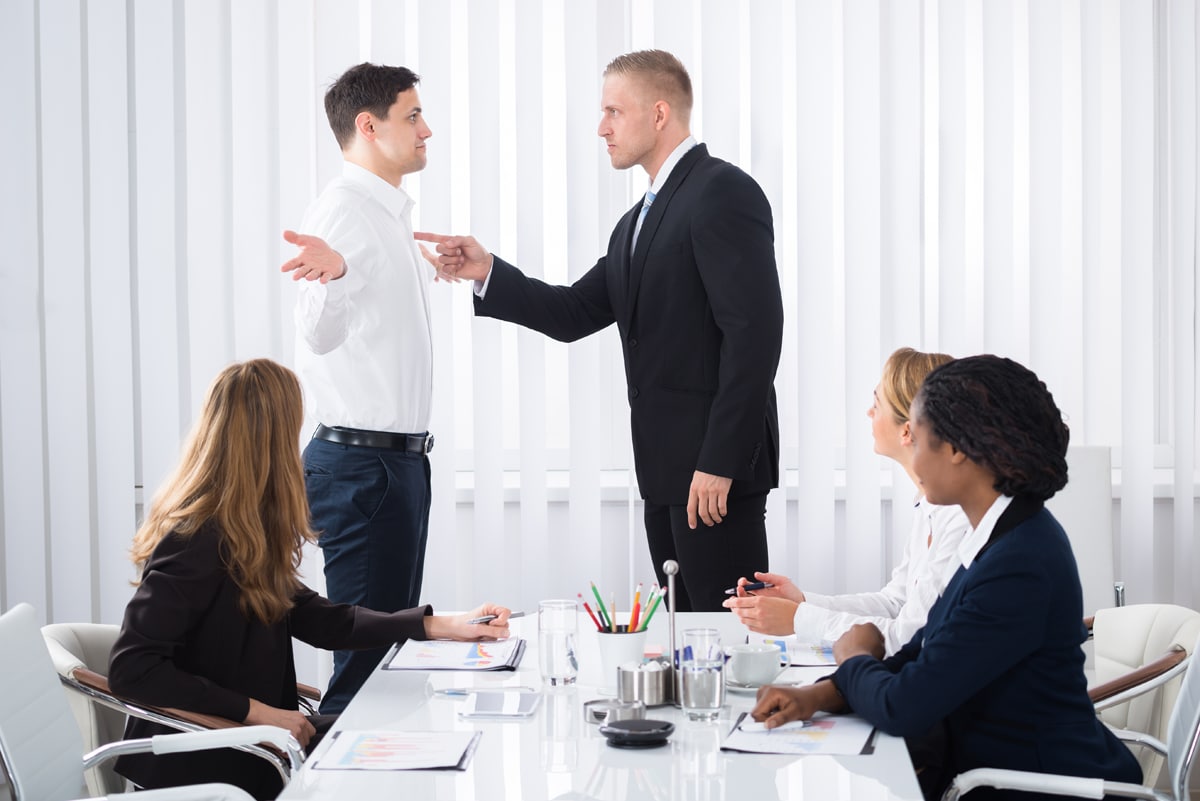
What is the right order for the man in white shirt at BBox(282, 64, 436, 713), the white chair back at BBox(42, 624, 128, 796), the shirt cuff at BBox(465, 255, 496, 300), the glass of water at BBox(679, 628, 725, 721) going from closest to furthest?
the glass of water at BBox(679, 628, 725, 721), the white chair back at BBox(42, 624, 128, 796), the man in white shirt at BBox(282, 64, 436, 713), the shirt cuff at BBox(465, 255, 496, 300)

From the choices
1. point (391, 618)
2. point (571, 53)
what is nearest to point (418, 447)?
point (391, 618)

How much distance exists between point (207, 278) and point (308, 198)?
1.32 feet

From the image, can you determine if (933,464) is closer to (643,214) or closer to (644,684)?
(644,684)

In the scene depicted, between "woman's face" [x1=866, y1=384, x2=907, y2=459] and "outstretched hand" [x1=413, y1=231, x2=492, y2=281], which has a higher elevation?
"outstretched hand" [x1=413, y1=231, x2=492, y2=281]

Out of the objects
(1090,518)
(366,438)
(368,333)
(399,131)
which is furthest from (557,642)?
(1090,518)

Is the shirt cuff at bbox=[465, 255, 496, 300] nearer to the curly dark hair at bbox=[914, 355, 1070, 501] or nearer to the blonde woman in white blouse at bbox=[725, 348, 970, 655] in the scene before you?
the blonde woman in white blouse at bbox=[725, 348, 970, 655]

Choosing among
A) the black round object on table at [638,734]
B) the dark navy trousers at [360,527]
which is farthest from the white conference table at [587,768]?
the dark navy trousers at [360,527]

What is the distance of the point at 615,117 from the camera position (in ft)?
9.98

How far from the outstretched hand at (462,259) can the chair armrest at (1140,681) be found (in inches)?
71.7

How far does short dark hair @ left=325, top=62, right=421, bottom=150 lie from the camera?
9.87 feet

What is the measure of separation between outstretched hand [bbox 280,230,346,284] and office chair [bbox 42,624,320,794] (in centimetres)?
85

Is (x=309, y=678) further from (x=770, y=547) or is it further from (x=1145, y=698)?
(x=1145, y=698)

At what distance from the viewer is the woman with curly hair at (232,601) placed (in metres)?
2.04

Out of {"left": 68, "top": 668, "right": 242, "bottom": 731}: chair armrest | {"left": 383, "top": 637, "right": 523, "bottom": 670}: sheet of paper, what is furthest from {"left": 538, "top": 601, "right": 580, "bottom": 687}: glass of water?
{"left": 68, "top": 668, "right": 242, "bottom": 731}: chair armrest
